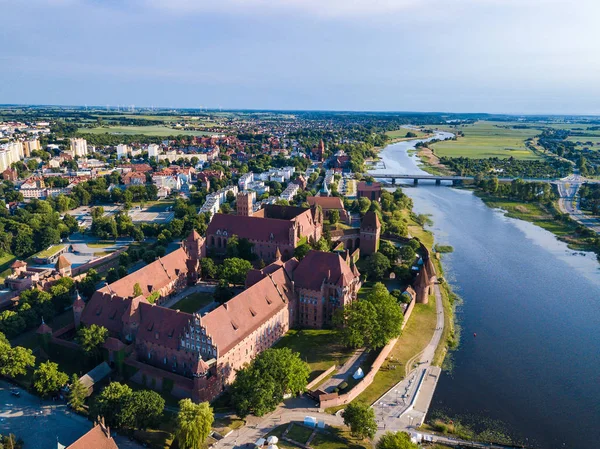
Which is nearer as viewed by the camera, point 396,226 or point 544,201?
point 396,226

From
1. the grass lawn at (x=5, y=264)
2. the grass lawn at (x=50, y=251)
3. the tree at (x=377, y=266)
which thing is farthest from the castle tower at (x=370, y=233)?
the grass lawn at (x=5, y=264)

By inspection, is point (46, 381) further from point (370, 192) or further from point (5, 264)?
point (370, 192)

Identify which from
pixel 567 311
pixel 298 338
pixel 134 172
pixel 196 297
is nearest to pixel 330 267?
pixel 298 338

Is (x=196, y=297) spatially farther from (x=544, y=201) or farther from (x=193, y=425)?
(x=544, y=201)

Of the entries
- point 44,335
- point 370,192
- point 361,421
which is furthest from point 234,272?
point 370,192

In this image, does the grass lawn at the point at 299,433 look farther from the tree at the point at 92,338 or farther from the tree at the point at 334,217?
the tree at the point at 334,217

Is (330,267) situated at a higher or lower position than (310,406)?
higher

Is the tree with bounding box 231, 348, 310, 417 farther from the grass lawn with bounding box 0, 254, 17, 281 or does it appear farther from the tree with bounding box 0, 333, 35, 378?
the grass lawn with bounding box 0, 254, 17, 281
